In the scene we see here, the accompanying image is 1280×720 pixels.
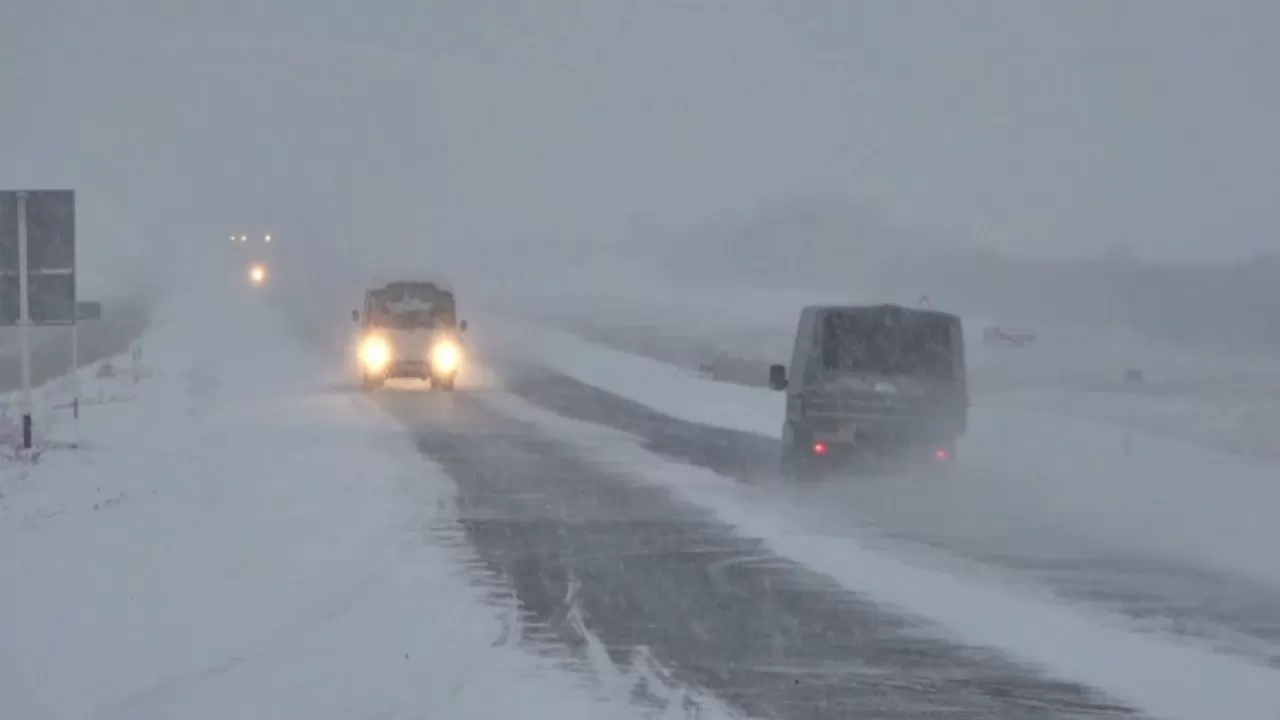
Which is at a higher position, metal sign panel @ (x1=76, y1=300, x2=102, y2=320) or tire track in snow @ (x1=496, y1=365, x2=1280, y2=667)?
metal sign panel @ (x1=76, y1=300, x2=102, y2=320)

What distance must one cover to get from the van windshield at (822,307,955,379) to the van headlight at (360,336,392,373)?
17.1 m

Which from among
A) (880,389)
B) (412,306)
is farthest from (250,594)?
(412,306)

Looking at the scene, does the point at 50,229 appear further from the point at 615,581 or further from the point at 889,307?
the point at 615,581

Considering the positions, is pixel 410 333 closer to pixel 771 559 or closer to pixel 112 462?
pixel 112 462

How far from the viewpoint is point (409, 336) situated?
114 feet

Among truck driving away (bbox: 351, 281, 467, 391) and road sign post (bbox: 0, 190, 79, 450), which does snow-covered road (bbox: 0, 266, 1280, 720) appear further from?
truck driving away (bbox: 351, 281, 467, 391)

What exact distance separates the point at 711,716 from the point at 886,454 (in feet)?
37.6

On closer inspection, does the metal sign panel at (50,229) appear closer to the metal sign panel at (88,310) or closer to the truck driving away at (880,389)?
the metal sign panel at (88,310)

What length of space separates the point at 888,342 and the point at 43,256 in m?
12.8

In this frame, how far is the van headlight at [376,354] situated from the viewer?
34.6m

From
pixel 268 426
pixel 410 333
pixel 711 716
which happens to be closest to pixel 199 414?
pixel 268 426

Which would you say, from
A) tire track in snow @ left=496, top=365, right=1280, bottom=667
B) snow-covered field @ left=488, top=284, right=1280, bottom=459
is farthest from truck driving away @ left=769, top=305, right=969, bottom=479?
snow-covered field @ left=488, top=284, right=1280, bottom=459

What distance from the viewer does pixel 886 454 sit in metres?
19.1

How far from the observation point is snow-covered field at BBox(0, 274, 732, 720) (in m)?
8.31
